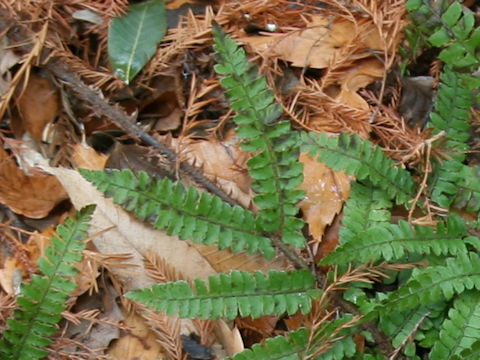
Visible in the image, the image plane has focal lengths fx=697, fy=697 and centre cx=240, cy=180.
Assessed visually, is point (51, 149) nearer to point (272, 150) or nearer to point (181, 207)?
point (181, 207)

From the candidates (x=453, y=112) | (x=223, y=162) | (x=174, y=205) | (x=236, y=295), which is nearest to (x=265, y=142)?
(x=223, y=162)

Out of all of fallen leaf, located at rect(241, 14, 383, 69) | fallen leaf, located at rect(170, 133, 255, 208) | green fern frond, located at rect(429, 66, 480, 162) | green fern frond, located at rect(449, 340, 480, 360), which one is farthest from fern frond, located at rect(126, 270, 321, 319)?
fallen leaf, located at rect(241, 14, 383, 69)

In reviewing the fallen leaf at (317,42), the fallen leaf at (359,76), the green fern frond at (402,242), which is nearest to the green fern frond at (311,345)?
the green fern frond at (402,242)

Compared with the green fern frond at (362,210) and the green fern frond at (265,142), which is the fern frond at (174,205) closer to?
the green fern frond at (265,142)

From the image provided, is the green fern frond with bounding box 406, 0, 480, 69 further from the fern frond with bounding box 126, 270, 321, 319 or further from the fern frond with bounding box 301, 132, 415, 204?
the fern frond with bounding box 126, 270, 321, 319

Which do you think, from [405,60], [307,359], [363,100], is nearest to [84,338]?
[307,359]
